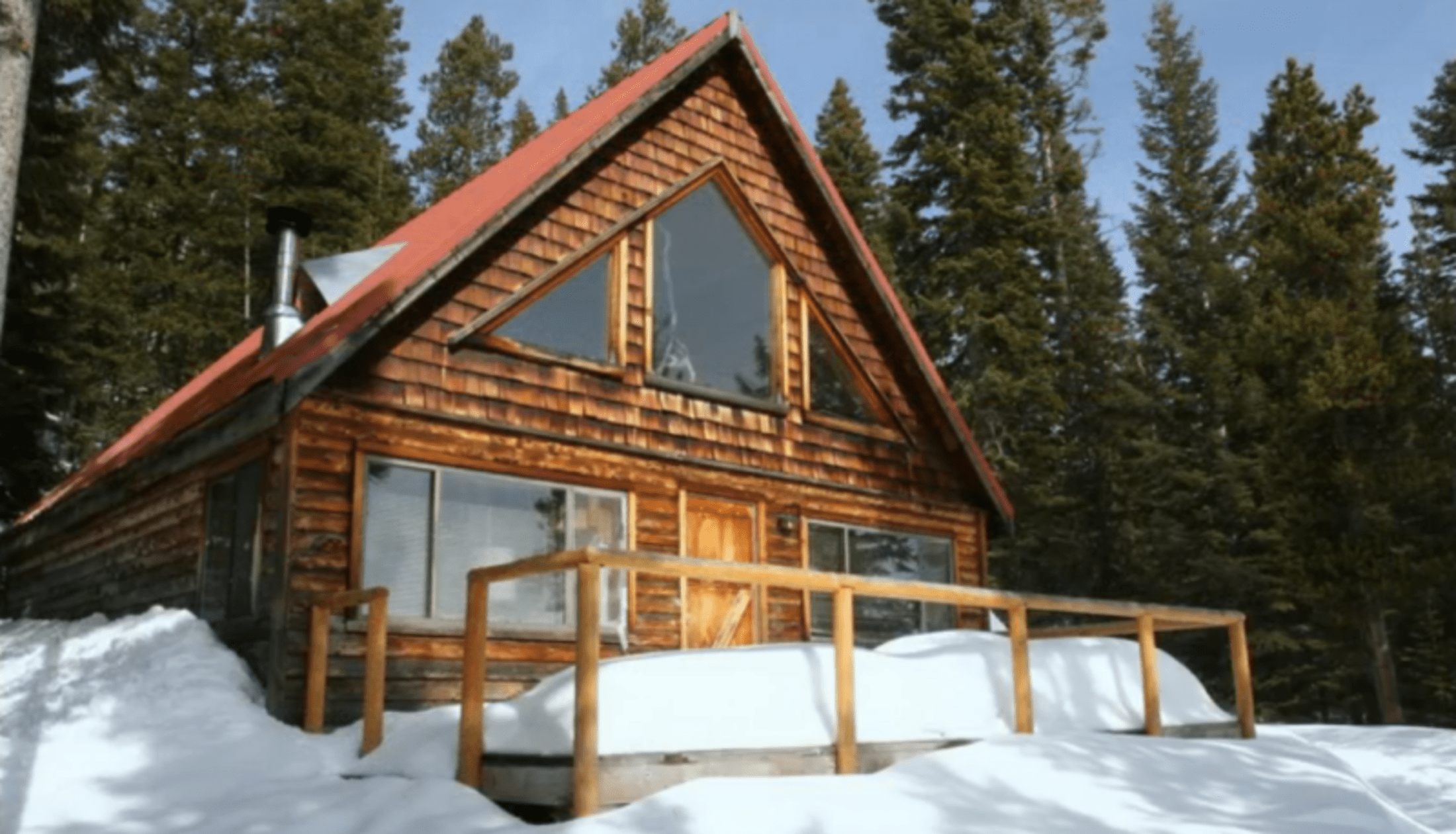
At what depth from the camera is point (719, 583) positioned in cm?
1212

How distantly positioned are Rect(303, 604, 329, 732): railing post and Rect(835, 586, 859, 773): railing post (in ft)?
12.8

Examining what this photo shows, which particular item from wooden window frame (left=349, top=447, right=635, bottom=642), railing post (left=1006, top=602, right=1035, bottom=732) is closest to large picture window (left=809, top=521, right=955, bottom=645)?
wooden window frame (left=349, top=447, right=635, bottom=642)

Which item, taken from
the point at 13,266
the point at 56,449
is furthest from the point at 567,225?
the point at 56,449

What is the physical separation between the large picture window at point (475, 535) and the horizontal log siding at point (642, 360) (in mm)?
600

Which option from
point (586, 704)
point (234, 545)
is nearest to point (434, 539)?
point (234, 545)

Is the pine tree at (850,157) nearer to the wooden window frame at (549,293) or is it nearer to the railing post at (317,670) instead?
the wooden window frame at (549,293)

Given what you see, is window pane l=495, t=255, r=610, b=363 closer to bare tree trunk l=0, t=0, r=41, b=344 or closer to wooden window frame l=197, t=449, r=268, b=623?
wooden window frame l=197, t=449, r=268, b=623

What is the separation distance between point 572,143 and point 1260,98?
25.8 meters

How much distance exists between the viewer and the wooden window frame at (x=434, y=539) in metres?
9.67

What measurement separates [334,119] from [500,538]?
2485cm

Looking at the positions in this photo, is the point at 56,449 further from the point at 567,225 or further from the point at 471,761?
the point at 471,761

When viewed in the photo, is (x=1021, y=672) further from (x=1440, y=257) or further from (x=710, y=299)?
(x=1440, y=257)

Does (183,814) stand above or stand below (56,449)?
below

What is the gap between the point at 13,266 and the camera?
59.0ft
